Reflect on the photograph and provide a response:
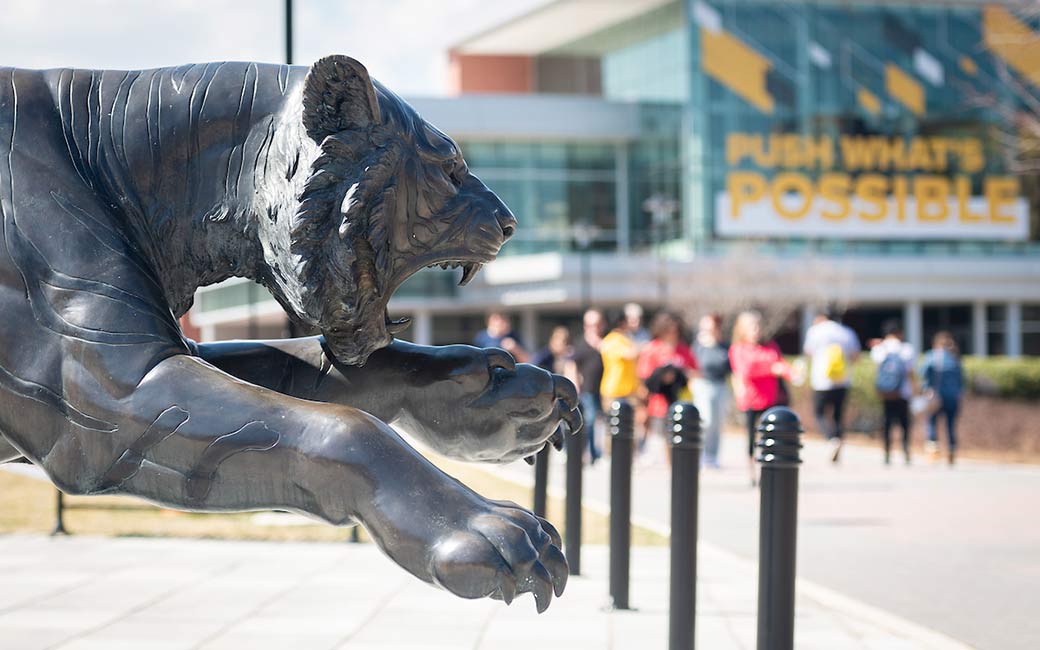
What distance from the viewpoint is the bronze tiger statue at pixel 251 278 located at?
160cm

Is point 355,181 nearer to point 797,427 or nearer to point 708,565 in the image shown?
point 797,427

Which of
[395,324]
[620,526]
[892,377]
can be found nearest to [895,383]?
[892,377]

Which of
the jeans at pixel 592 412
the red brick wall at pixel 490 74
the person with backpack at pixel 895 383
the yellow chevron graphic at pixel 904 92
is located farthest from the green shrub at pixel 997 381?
the red brick wall at pixel 490 74

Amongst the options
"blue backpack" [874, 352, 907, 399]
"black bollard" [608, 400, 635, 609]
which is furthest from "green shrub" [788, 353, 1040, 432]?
"black bollard" [608, 400, 635, 609]

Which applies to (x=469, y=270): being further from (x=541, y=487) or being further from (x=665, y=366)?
(x=665, y=366)

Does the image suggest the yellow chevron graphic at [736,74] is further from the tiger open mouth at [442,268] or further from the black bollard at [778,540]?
the tiger open mouth at [442,268]

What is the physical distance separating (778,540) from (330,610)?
3046 millimetres

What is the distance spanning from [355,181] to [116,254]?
374 mm

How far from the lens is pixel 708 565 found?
311 inches

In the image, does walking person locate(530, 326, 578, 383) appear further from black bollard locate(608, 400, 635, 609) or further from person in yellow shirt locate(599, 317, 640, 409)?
black bollard locate(608, 400, 635, 609)

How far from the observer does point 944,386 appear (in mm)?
16141

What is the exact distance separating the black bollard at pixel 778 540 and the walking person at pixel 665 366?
32.8ft

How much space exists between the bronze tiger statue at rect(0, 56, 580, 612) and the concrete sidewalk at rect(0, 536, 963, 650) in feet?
11.5

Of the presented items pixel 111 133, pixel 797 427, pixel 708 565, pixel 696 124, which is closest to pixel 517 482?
pixel 708 565
